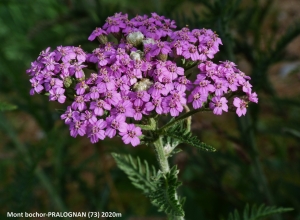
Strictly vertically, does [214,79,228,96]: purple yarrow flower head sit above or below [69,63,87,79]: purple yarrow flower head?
below

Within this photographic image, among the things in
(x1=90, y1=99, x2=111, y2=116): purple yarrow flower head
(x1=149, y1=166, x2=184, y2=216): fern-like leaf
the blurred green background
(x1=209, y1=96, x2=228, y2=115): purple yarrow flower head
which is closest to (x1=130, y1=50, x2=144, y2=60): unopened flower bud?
(x1=90, y1=99, x2=111, y2=116): purple yarrow flower head

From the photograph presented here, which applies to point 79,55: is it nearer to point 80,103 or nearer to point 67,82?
point 67,82

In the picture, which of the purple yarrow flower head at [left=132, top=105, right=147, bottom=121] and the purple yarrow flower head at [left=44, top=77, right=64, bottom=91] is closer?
the purple yarrow flower head at [left=132, top=105, right=147, bottom=121]

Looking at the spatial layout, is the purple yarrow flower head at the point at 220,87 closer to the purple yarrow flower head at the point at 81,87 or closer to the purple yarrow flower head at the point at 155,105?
the purple yarrow flower head at the point at 155,105

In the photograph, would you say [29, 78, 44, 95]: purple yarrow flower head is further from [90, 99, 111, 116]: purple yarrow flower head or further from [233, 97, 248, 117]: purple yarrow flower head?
[233, 97, 248, 117]: purple yarrow flower head

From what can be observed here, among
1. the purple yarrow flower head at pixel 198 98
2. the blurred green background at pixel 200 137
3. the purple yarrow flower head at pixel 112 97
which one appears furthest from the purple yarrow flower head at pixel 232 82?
the blurred green background at pixel 200 137

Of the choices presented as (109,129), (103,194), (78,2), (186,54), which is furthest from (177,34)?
(103,194)

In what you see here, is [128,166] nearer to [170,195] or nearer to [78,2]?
[170,195]
